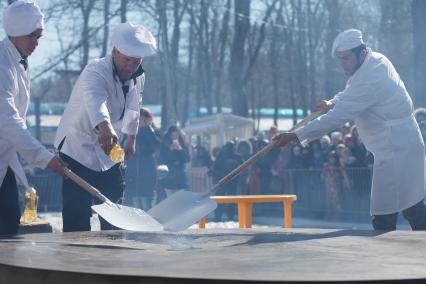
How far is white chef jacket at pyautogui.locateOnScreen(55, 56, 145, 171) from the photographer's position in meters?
6.21

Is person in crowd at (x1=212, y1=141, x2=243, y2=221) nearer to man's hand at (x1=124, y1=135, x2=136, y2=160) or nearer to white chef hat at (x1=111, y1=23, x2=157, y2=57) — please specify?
man's hand at (x1=124, y1=135, x2=136, y2=160)

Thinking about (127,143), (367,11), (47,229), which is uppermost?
(367,11)

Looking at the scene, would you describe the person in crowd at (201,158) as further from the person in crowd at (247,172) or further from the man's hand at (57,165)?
the man's hand at (57,165)

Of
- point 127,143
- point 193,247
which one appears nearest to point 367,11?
point 127,143

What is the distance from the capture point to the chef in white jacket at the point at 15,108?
551cm

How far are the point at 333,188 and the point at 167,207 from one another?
34.2ft

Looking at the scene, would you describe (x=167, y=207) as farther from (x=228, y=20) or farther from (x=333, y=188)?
(x=228, y=20)

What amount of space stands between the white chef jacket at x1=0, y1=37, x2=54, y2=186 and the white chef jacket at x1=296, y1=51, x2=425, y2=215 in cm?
181

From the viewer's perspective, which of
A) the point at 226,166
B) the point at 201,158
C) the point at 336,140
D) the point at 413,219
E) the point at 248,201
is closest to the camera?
the point at 413,219

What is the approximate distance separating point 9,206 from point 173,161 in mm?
10027

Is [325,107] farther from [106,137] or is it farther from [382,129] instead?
[106,137]

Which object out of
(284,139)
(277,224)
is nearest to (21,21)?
(284,139)

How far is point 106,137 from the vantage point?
227 inches

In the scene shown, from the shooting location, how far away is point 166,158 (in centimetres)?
1583
